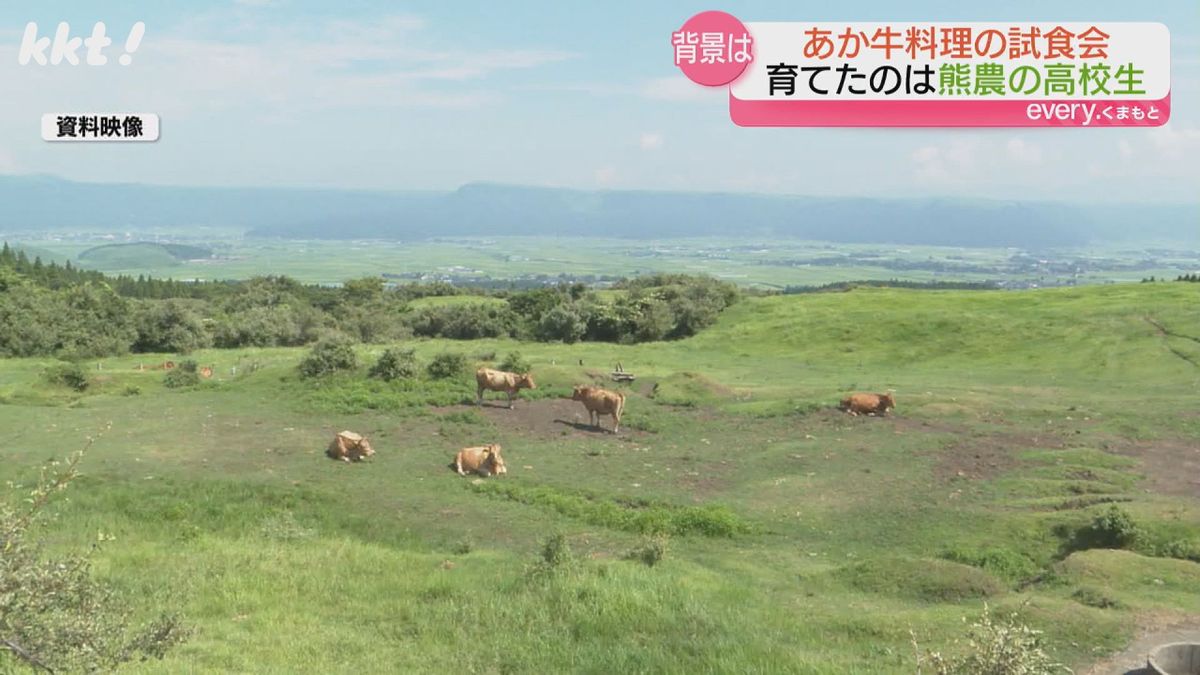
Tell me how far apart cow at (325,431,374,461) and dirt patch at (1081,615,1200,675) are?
18027 mm

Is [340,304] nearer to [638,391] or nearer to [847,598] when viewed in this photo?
[638,391]

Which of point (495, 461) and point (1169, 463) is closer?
point (495, 461)

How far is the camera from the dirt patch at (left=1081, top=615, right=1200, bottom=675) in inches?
387

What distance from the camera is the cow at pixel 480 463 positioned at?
2112 cm

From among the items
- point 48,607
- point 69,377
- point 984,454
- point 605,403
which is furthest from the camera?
point 69,377

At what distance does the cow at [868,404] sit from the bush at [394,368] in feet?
57.0

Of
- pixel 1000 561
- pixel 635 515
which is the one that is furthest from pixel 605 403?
pixel 1000 561

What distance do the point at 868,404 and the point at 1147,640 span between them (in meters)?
17.9

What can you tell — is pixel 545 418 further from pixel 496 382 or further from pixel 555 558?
pixel 555 558

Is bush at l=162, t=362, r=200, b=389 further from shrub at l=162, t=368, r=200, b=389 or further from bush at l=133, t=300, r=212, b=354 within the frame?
bush at l=133, t=300, r=212, b=354

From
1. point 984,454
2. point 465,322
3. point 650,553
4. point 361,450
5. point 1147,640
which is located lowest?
point 361,450

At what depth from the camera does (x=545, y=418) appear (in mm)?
27984

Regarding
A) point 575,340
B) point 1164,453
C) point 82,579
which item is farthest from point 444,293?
point 82,579

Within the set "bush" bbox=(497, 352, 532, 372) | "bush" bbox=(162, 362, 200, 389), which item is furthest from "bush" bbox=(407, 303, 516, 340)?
"bush" bbox=(162, 362, 200, 389)
